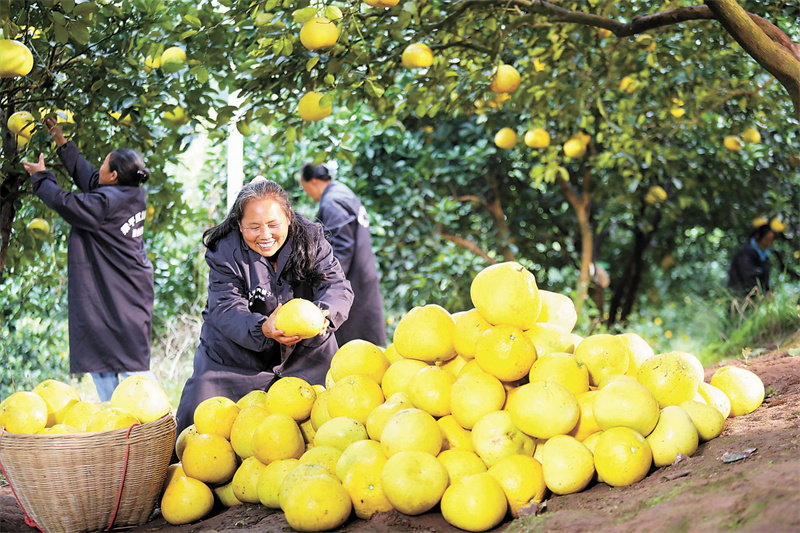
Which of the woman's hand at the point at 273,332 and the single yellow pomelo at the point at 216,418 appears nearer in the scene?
the single yellow pomelo at the point at 216,418

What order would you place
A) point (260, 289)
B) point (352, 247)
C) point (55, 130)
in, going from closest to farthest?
1. point (260, 289)
2. point (55, 130)
3. point (352, 247)

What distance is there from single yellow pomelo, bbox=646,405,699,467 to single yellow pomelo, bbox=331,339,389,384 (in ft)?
3.19

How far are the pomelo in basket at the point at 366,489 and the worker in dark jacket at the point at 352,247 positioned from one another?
8.89 ft

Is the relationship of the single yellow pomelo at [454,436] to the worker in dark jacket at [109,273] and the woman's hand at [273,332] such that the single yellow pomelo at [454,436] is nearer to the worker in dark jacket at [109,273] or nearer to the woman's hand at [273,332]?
the woman's hand at [273,332]

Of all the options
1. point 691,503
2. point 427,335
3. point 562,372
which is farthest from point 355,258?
point 691,503

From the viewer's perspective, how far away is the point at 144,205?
13.6 feet

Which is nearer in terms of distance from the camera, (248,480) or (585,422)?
(585,422)

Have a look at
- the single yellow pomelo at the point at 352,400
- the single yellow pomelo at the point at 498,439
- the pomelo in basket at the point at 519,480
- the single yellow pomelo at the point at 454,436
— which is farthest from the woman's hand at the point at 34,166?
the pomelo in basket at the point at 519,480

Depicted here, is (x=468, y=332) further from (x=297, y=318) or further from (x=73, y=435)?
(x=73, y=435)

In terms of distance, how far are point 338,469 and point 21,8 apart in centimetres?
207

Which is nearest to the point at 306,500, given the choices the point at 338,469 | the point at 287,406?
the point at 338,469

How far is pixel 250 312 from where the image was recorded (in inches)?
116

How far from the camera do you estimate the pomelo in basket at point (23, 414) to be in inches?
95.1

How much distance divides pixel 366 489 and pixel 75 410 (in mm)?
1110
